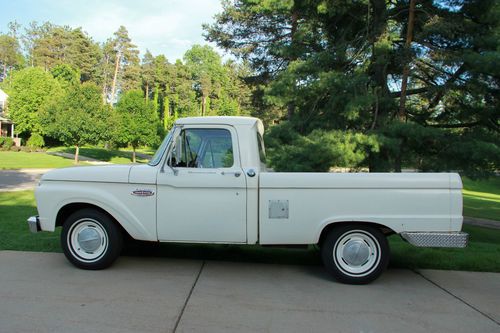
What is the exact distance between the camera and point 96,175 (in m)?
5.51

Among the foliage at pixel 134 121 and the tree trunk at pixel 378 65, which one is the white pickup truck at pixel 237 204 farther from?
the foliage at pixel 134 121

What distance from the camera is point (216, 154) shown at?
549 centimetres

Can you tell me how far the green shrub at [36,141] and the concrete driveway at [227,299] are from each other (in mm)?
46801

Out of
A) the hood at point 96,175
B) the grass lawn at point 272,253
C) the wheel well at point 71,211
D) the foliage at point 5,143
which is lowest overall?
the grass lawn at point 272,253

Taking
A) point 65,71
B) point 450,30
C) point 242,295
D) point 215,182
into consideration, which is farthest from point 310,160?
point 65,71

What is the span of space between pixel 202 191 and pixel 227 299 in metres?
1.37

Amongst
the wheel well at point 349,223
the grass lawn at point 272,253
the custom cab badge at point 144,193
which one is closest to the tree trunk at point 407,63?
the grass lawn at point 272,253

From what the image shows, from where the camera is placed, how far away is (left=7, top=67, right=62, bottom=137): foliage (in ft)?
157

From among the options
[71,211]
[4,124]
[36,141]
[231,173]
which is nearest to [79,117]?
[36,141]

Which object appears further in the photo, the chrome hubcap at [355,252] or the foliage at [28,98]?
the foliage at [28,98]

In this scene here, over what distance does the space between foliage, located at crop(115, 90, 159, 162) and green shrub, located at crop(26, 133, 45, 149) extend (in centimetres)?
1237

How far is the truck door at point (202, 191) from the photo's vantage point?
17.4 feet

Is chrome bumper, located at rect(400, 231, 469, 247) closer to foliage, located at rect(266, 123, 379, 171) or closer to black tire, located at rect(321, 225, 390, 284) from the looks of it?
black tire, located at rect(321, 225, 390, 284)

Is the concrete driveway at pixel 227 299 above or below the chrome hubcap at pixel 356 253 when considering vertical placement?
below
